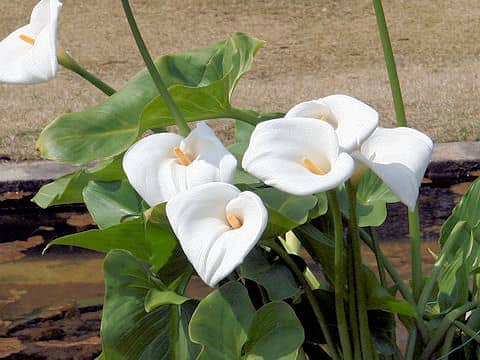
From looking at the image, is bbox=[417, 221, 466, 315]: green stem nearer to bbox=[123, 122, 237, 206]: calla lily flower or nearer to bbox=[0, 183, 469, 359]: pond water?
bbox=[123, 122, 237, 206]: calla lily flower

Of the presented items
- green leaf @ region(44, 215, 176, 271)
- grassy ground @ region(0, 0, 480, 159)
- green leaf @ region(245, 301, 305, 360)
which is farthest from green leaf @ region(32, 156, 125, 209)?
grassy ground @ region(0, 0, 480, 159)

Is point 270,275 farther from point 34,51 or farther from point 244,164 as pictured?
point 34,51

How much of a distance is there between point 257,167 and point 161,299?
24 cm

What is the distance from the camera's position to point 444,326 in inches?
59.5

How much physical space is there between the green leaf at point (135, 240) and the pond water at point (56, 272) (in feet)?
4.46

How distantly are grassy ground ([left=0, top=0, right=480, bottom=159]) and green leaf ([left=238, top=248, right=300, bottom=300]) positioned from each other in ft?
7.38

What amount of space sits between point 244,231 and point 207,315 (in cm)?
19

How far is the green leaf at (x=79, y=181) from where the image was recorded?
5.06 ft

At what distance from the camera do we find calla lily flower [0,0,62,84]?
1.33 metres

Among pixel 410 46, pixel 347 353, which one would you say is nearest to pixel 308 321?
pixel 347 353

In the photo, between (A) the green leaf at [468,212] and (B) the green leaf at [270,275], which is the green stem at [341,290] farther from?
(A) the green leaf at [468,212]

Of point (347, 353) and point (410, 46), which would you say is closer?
point (347, 353)

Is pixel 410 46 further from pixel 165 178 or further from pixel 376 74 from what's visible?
pixel 165 178

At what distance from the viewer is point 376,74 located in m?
4.63
